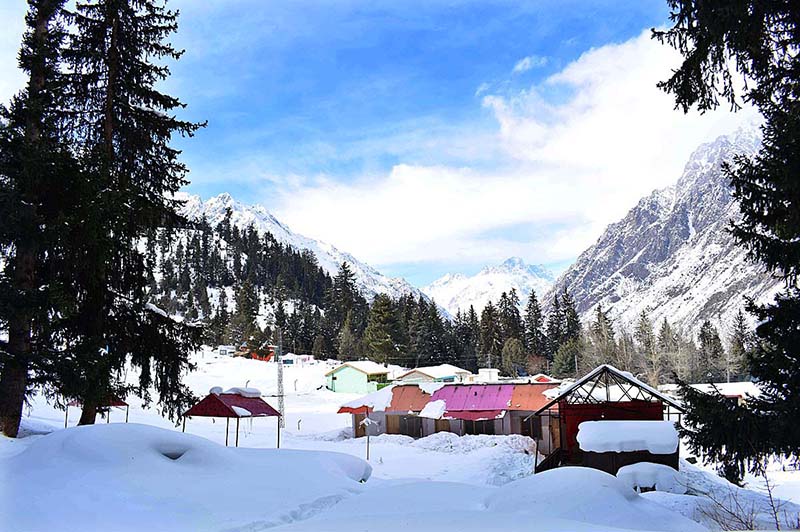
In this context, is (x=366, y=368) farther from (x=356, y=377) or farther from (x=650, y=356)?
(x=650, y=356)

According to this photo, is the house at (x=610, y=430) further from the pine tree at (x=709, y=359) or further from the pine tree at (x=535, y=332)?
the pine tree at (x=535, y=332)

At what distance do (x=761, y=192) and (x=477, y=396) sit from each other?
28.1 meters

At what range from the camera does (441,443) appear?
32594 millimetres

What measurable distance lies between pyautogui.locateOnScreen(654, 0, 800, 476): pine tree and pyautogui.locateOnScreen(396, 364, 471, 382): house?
54544mm

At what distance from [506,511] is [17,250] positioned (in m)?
11.3

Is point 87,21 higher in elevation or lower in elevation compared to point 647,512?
higher

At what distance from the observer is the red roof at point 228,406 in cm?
2169

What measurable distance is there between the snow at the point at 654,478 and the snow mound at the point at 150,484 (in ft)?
34.4

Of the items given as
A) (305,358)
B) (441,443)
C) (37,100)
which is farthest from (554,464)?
(305,358)

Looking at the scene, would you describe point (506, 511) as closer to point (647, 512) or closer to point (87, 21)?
point (647, 512)

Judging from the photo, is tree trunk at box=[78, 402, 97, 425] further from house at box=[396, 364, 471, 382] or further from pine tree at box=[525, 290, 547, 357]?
pine tree at box=[525, 290, 547, 357]

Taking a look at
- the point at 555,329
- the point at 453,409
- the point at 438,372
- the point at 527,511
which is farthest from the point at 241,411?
the point at 555,329

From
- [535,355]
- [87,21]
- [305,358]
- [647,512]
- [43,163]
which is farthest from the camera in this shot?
[535,355]

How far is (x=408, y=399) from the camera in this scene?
124ft
